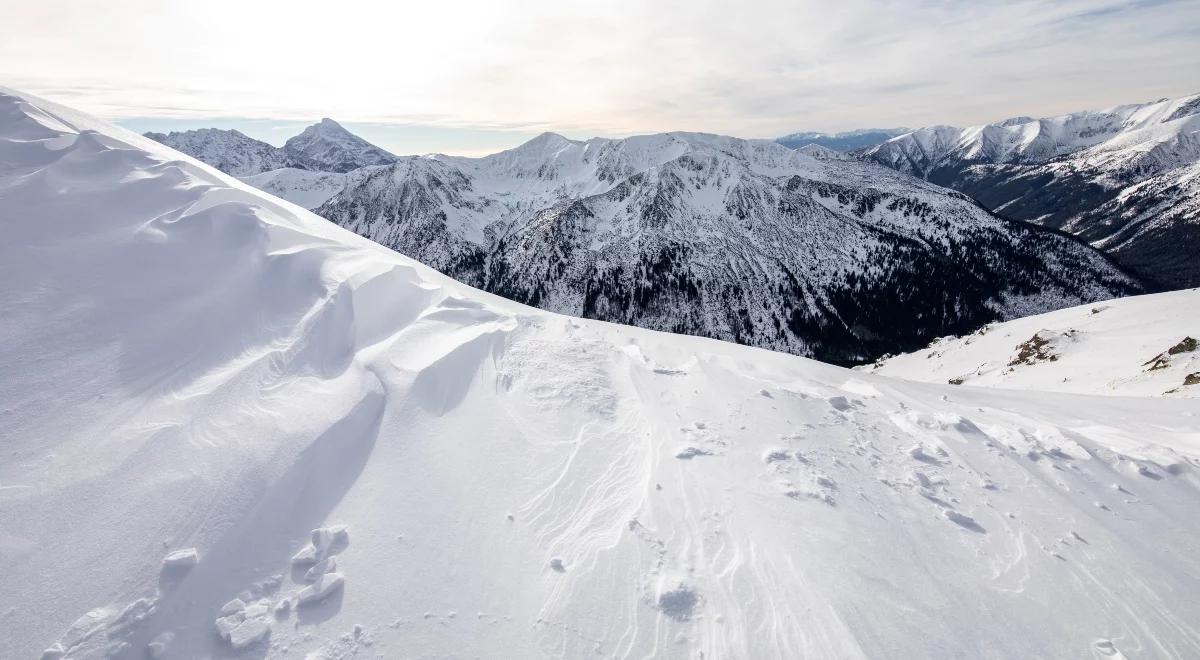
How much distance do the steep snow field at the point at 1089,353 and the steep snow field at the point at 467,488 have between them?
19391mm

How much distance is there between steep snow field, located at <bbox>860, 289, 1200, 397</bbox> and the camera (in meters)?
23.9

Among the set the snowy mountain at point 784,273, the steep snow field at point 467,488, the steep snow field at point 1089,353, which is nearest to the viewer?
the steep snow field at point 467,488

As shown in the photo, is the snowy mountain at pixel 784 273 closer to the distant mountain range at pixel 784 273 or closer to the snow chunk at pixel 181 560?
the distant mountain range at pixel 784 273

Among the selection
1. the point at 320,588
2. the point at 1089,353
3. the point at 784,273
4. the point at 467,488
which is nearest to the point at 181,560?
the point at 320,588

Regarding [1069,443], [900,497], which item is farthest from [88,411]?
[1069,443]

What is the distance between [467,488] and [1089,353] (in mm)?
43211

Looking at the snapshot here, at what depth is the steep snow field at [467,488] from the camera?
196 inches

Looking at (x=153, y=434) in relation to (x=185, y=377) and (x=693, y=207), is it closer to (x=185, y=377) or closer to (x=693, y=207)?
(x=185, y=377)

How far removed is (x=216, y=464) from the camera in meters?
6.13

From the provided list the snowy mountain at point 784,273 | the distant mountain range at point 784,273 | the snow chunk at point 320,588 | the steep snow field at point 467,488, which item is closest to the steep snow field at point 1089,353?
the steep snow field at point 467,488

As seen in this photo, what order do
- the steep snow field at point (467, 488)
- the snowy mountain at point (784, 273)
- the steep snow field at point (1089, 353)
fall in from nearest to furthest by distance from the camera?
1. the steep snow field at point (467, 488)
2. the steep snow field at point (1089, 353)
3. the snowy mountain at point (784, 273)

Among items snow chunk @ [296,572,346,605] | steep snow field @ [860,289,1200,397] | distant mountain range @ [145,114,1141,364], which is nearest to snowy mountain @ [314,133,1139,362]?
distant mountain range @ [145,114,1141,364]

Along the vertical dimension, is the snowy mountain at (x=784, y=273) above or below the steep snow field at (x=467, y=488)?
below

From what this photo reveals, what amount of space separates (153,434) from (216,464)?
1.13m
